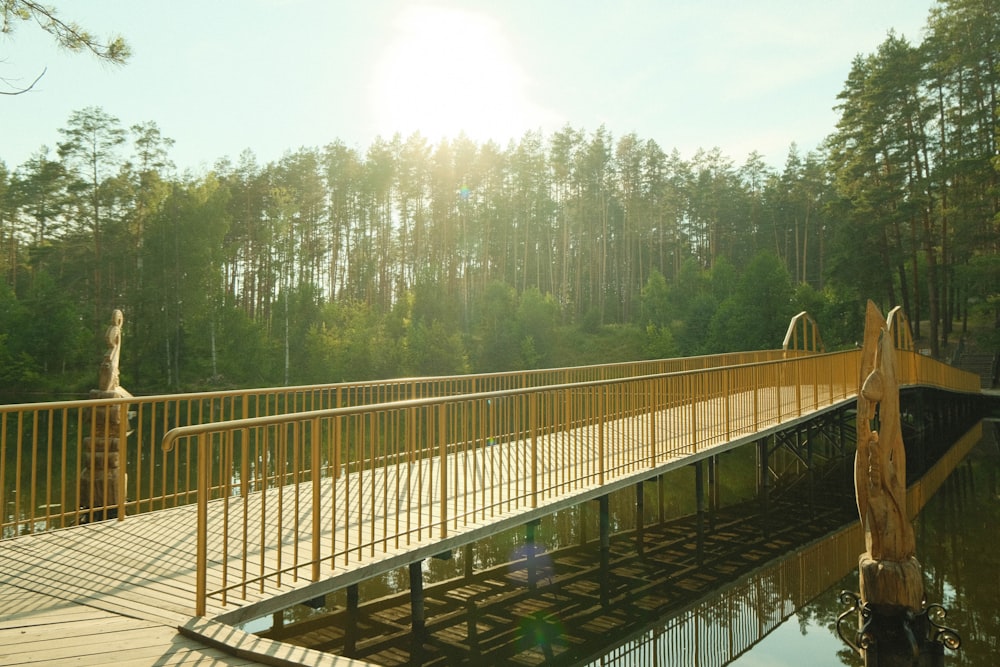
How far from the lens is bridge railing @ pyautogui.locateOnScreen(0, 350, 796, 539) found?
21.8 ft

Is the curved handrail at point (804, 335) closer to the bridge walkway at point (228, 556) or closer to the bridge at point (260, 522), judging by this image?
the bridge at point (260, 522)

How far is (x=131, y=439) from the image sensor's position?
2409 cm

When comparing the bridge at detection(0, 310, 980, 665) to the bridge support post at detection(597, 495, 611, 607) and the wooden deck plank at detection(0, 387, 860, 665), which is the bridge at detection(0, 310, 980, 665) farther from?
the bridge support post at detection(597, 495, 611, 607)

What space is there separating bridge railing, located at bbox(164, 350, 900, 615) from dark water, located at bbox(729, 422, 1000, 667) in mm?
2506

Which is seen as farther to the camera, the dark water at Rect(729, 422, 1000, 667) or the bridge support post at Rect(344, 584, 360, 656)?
the dark water at Rect(729, 422, 1000, 667)

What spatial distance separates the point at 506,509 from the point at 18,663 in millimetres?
4397

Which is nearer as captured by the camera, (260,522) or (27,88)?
(260,522)

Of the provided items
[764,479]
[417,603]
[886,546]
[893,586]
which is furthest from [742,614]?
[764,479]

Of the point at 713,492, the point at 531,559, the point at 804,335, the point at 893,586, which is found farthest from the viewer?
the point at 804,335

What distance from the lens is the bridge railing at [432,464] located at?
499 cm

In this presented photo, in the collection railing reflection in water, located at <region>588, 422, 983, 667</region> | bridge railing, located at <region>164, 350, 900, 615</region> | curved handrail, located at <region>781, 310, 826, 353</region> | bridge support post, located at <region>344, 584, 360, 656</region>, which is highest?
curved handrail, located at <region>781, 310, 826, 353</region>

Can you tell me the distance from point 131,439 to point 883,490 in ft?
76.6

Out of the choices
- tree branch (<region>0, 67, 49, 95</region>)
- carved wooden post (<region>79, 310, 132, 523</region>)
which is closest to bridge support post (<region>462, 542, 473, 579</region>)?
carved wooden post (<region>79, 310, 132, 523</region>)

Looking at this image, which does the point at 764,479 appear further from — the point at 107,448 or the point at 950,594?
the point at 107,448
